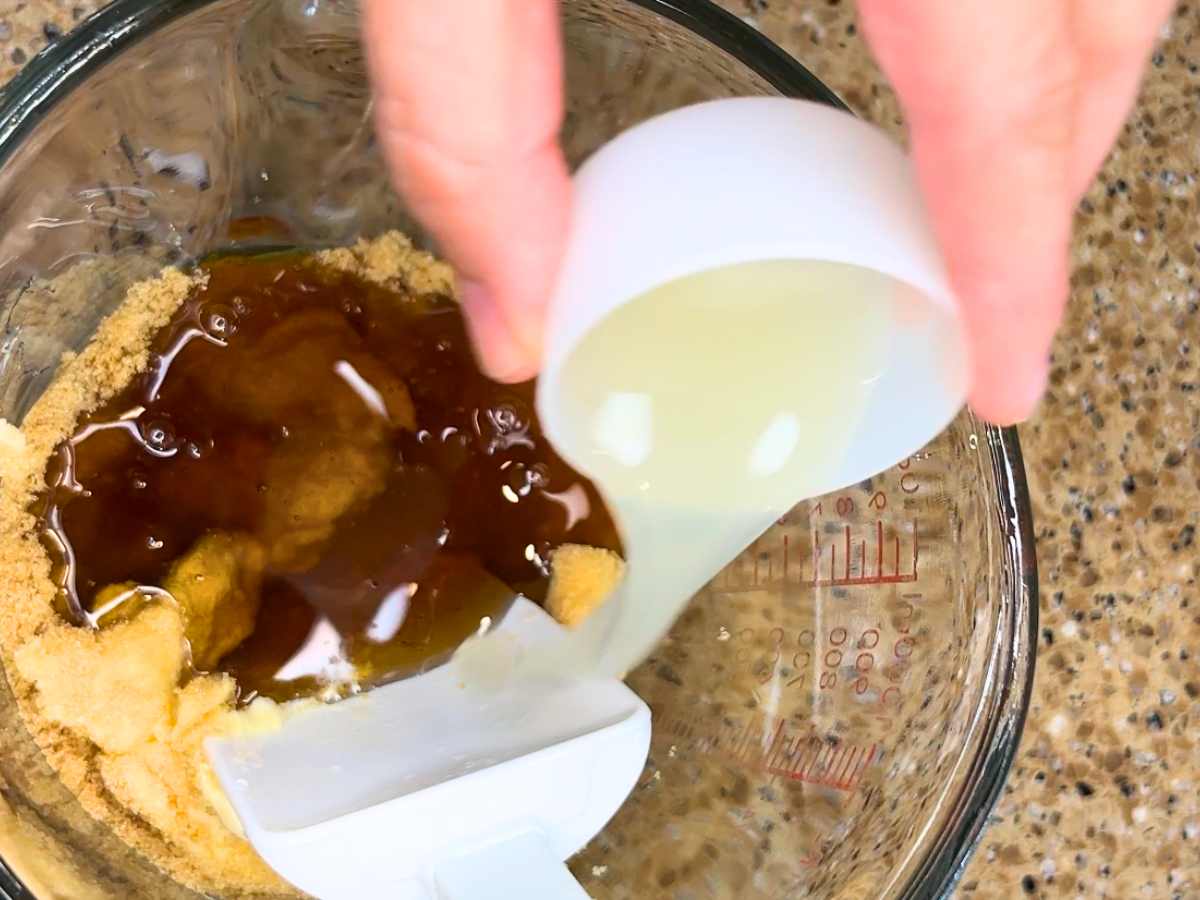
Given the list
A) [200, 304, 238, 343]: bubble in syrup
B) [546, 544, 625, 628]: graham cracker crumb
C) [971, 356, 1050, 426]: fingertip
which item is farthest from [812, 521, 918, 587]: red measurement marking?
[200, 304, 238, 343]: bubble in syrup

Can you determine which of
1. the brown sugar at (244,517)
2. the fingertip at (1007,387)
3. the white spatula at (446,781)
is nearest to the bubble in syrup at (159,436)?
the brown sugar at (244,517)

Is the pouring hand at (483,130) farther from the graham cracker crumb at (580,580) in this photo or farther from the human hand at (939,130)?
the graham cracker crumb at (580,580)

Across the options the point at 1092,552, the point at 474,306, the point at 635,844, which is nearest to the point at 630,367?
the point at 474,306

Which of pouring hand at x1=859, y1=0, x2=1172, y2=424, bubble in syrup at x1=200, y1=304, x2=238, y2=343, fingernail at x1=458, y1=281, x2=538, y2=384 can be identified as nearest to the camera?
pouring hand at x1=859, y1=0, x2=1172, y2=424

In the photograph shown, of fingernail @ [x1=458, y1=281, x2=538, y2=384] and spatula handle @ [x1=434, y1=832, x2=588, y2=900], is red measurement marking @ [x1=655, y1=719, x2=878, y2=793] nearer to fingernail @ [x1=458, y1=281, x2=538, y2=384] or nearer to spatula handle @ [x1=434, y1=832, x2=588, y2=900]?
spatula handle @ [x1=434, y1=832, x2=588, y2=900]

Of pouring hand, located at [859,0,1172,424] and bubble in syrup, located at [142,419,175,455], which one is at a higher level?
pouring hand, located at [859,0,1172,424]

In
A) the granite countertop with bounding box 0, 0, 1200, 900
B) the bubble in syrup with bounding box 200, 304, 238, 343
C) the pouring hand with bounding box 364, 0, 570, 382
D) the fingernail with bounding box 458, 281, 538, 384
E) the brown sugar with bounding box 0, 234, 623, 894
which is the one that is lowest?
the granite countertop with bounding box 0, 0, 1200, 900

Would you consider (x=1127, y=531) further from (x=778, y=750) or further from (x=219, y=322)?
(x=219, y=322)
